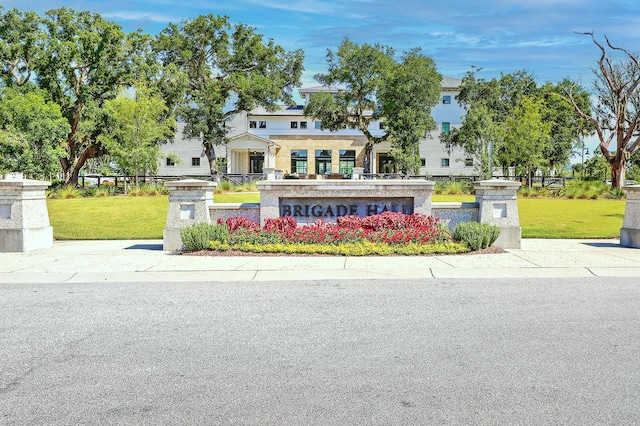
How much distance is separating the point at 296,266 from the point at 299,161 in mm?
52433

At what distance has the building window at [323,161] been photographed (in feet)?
205

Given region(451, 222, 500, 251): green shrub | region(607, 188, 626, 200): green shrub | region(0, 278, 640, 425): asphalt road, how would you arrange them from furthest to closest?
1. region(607, 188, 626, 200): green shrub
2. region(451, 222, 500, 251): green shrub
3. region(0, 278, 640, 425): asphalt road

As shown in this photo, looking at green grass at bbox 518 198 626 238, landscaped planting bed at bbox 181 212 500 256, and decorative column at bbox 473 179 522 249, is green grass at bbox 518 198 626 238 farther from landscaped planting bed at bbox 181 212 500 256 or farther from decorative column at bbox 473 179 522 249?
landscaped planting bed at bbox 181 212 500 256

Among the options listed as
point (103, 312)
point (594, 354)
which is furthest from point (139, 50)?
point (594, 354)

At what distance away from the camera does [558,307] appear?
7.62 meters

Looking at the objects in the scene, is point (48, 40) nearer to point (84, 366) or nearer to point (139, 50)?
point (139, 50)

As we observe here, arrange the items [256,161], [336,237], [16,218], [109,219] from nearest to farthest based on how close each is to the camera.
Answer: [336,237]
[16,218]
[109,219]
[256,161]

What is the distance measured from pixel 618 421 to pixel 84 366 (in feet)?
14.5

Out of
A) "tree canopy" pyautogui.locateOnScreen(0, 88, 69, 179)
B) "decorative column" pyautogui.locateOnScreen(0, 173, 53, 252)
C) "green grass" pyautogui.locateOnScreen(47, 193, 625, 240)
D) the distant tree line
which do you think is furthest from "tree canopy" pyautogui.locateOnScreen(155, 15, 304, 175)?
"decorative column" pyautogui.locateOnScreen(0, 173, 53, 252)

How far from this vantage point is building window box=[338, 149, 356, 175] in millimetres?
62469

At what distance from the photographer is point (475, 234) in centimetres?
1308

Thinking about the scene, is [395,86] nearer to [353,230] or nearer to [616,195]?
[616,195]

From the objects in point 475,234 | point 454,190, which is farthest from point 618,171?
point 475,234

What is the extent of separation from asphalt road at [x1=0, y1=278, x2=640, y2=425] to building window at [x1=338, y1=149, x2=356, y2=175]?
54101 mm
